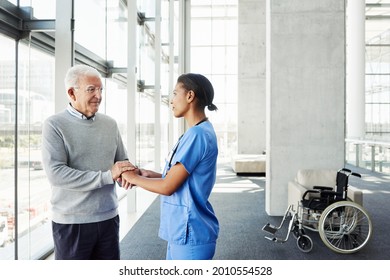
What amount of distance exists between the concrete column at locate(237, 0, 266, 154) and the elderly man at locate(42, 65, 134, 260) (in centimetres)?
1062

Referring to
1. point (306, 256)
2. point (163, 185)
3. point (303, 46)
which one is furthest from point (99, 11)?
point (163, 185)

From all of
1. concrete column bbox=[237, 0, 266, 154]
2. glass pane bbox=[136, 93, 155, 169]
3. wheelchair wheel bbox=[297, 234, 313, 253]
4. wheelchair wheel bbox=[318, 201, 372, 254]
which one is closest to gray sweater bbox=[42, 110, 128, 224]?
wheelchair wheel bbox=[297, 234, 313, 253]

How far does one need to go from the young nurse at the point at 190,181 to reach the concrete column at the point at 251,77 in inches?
420

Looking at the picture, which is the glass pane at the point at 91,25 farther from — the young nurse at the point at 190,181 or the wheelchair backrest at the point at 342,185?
the wheelchair backrest at the point at 342,185

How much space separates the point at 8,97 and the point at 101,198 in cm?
153

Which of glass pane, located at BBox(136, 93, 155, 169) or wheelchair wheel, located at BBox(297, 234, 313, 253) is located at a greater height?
glass pane, located at BBox(136, 93, 155, 169)

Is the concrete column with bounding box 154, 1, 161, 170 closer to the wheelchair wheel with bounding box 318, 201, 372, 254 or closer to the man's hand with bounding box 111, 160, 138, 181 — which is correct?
the wheelchair wheel with bounding box 318, 201, 372, 254

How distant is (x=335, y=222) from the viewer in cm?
395

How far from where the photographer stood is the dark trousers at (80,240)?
1.62m

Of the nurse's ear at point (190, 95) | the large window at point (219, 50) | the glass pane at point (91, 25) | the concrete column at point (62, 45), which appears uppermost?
the large window at point (219, 50)

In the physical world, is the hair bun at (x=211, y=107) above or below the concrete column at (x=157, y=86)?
below

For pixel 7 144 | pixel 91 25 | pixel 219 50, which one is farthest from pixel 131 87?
pixel 219 50

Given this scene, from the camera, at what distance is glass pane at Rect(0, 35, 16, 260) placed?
8.73 ft

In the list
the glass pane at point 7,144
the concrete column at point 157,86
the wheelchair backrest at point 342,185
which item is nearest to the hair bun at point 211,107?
the glass pane at point 7,144
